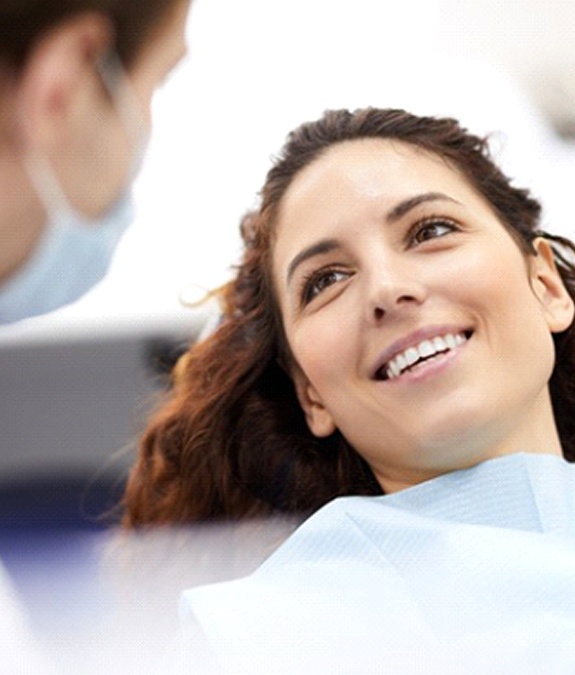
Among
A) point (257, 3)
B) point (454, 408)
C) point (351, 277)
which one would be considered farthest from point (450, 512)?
point (257, 3)

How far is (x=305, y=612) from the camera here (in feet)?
2.89

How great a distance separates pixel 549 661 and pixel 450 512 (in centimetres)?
19

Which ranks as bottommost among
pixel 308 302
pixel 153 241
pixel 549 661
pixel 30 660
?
pixel 549 661

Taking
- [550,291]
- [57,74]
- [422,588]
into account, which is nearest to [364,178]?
[550,291]

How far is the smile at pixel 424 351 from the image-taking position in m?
0.94

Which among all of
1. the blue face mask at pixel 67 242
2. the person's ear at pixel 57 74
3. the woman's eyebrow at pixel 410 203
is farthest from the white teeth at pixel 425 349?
the person's ear at pixel 57 74

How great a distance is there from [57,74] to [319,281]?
50 centimetres

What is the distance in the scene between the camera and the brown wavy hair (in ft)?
3.54

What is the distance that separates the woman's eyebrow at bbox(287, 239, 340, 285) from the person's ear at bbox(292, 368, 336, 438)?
0.11 metres

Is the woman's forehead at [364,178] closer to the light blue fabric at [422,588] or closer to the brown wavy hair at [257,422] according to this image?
the brown wavy hair at [257,422]

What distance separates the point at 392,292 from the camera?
0.91m

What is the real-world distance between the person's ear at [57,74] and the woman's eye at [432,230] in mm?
463

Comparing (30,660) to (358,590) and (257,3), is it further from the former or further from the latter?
(257,3)

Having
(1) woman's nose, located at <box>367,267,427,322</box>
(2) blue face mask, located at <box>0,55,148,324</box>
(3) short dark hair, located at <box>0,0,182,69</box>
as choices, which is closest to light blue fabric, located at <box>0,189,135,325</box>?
(2) blue face mask, located at <box>0,55,148,324</box>
